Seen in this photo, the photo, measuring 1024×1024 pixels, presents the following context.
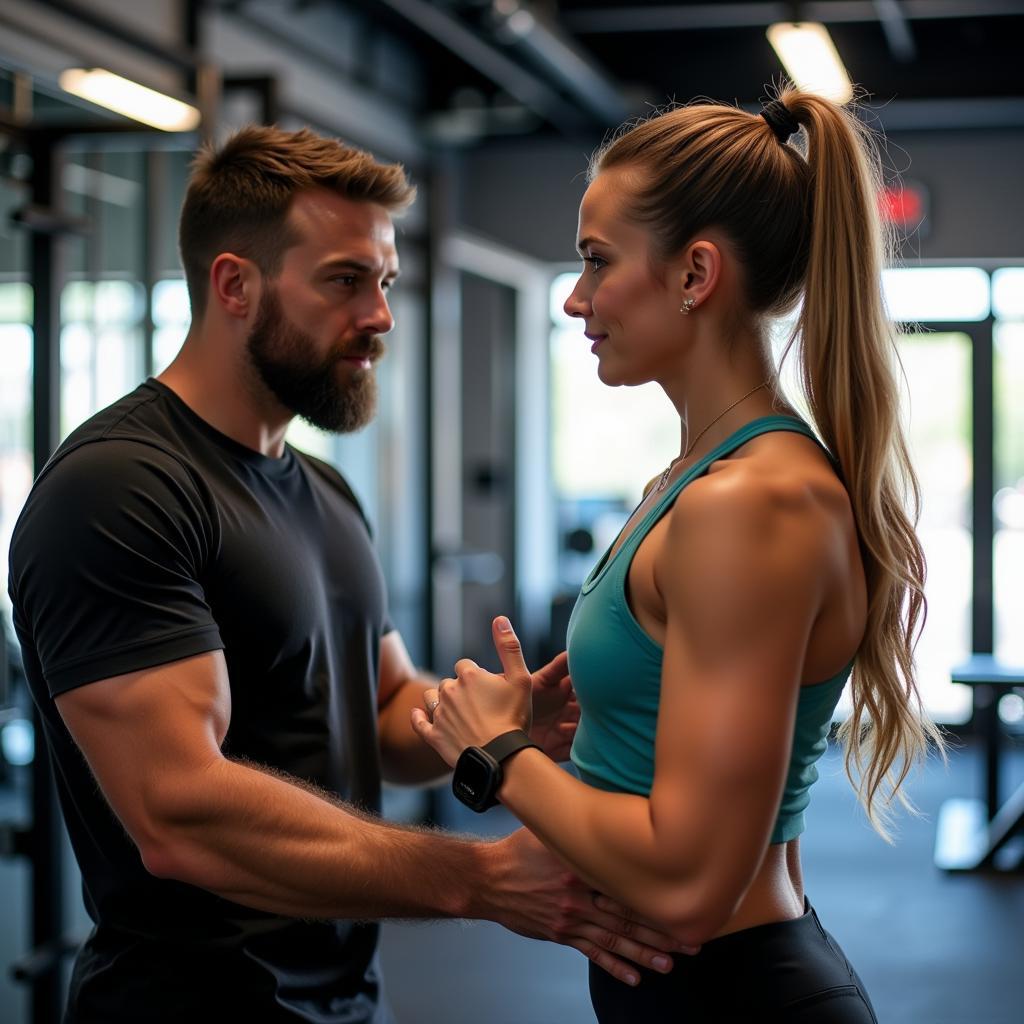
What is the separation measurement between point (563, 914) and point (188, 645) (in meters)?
0.49

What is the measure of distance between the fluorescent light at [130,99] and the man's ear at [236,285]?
130 cm

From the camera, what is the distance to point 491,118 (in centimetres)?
698

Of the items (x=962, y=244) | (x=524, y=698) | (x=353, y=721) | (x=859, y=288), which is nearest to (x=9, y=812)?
(x=353, y=721)

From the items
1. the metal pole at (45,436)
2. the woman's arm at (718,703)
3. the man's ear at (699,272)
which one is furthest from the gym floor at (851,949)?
the man's ear at (699,272)

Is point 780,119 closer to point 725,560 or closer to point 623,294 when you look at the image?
point 623,294

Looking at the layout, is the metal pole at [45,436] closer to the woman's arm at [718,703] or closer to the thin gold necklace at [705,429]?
the thin gold necklace at [705,429]

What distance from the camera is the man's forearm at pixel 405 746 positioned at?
187cm

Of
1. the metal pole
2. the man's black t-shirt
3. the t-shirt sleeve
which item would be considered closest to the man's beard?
the man's black t-shirt

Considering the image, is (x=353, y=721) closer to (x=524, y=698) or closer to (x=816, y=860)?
(x=524, y=698)

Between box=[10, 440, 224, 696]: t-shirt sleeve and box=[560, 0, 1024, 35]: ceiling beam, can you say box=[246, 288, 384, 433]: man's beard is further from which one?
box=[560, 0, 1024, 35]: ceiling beam

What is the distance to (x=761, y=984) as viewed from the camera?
1.19m

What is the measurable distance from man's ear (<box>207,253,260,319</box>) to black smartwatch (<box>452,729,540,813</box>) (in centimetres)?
78

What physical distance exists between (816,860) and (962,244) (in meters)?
3.60

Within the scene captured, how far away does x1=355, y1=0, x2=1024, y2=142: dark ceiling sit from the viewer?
562cm
